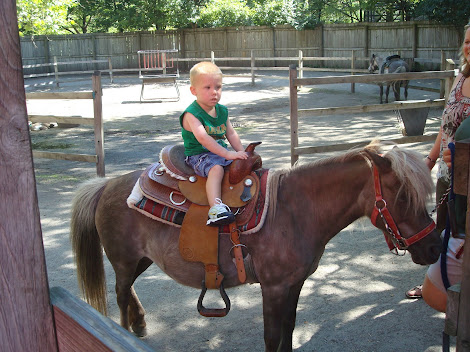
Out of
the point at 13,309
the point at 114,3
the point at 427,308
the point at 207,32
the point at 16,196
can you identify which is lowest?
the point at 427,308

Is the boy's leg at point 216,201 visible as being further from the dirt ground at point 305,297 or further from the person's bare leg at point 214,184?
the dirt ground at point 305,297

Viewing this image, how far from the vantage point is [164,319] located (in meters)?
3.48

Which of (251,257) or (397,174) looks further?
(251,257)

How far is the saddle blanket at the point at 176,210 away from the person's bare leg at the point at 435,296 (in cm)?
93

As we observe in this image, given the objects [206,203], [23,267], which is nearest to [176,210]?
[206,203]

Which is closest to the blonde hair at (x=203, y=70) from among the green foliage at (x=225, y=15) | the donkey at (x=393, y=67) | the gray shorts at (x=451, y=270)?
the gray shorts at (x=451, y=270)

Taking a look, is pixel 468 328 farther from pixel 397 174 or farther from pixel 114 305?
pixel 114 305

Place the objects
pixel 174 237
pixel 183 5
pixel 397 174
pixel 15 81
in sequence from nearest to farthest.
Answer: pixel 15 81, pixel 397 174, pixel 174 237, pixel 183 5

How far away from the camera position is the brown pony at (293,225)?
241 cm

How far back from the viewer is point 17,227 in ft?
3.30

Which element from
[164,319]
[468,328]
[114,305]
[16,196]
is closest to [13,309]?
[16,196]

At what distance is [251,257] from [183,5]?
89.6 ft

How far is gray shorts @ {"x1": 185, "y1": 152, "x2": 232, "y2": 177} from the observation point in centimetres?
269

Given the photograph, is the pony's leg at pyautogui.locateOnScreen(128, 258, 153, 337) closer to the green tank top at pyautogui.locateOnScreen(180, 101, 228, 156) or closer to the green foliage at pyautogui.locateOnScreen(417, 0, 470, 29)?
the green tank top at pyautogui.locateOnScreen(180, 101, 228, 156)
